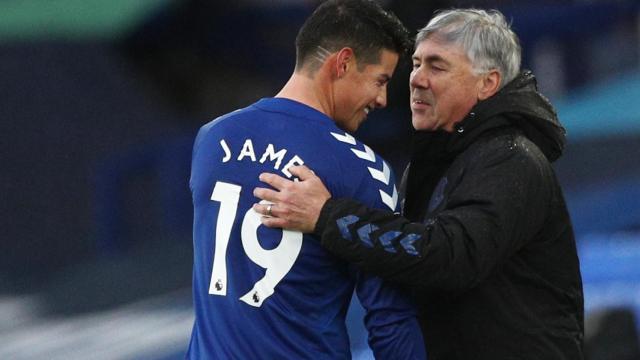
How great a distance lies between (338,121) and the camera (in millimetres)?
2410

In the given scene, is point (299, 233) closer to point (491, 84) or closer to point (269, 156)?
point (269, 156)

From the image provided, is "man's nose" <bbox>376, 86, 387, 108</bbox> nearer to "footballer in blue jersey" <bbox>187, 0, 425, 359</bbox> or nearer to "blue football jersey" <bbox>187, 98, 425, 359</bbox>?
"footballer in blue jersey" <bbox>187, 0, 425, 359</bbox>

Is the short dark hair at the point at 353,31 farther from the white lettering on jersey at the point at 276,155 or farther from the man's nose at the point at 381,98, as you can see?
the white lettering on jersey at the point at 276,155

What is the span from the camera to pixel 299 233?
7.41 feet

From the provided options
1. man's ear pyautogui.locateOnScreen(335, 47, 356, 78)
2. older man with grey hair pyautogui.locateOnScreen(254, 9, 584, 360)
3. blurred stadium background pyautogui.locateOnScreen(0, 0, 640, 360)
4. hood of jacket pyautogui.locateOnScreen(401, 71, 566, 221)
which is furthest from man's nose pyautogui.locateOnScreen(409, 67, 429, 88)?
blurred stadium background pyautogui.locateOnScreen(0, 0, 640, 360)

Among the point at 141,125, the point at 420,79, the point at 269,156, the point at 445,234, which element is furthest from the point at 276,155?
the point at 141,125

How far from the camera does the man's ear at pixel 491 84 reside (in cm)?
254

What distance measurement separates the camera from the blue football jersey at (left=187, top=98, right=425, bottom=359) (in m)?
2.25

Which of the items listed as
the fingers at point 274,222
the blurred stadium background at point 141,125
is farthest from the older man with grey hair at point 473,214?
the blurred stadium background at point 141,125

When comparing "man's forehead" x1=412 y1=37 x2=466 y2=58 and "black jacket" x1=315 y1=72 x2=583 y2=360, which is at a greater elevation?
"man's forehead" x1=412 y1=37 x2=466 y2=58

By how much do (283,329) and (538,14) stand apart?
360 cm

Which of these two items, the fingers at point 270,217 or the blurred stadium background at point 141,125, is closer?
the fingers at point 270,217

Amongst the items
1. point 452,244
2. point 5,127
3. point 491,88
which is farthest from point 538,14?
A: point 452,244

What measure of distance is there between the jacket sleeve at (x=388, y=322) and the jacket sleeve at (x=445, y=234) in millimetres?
57
